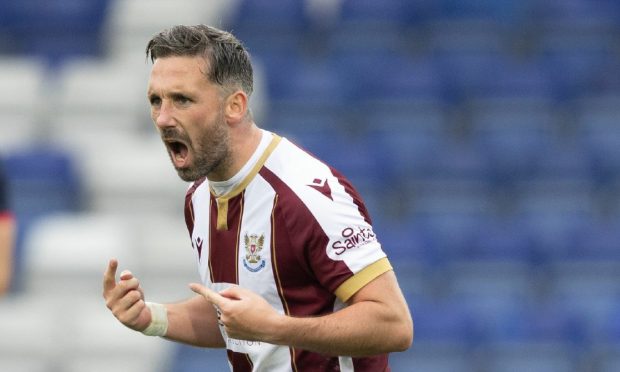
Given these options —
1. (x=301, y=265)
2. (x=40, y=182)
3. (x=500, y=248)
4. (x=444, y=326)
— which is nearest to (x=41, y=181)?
(x=40, y=182)

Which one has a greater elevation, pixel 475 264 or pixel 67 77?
pixel 67 77

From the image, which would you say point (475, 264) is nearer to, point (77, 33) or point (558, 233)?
point (558, 233)

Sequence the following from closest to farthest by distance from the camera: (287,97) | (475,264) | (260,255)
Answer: (260,255)
(475,264)
(287,97)

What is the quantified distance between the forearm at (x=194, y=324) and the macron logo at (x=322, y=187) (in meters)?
0.72

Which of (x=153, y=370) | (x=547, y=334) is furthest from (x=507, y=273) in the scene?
(x=153, y=370)

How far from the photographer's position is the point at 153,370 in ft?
22.6

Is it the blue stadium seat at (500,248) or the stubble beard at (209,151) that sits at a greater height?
the stubble beard at (209,151)

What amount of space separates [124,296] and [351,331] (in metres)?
0.69

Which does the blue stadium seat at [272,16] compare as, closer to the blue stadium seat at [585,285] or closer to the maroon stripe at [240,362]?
the blue stadium seat at [585,285]

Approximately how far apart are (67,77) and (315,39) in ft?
5.97

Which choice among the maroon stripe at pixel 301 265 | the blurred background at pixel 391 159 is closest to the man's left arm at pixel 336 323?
the maroon stripe at pixel 301 265

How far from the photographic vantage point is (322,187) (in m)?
3.08

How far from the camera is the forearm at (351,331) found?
9.48 feet

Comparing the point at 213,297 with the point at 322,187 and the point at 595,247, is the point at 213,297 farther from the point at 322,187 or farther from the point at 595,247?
the point at 595,247
